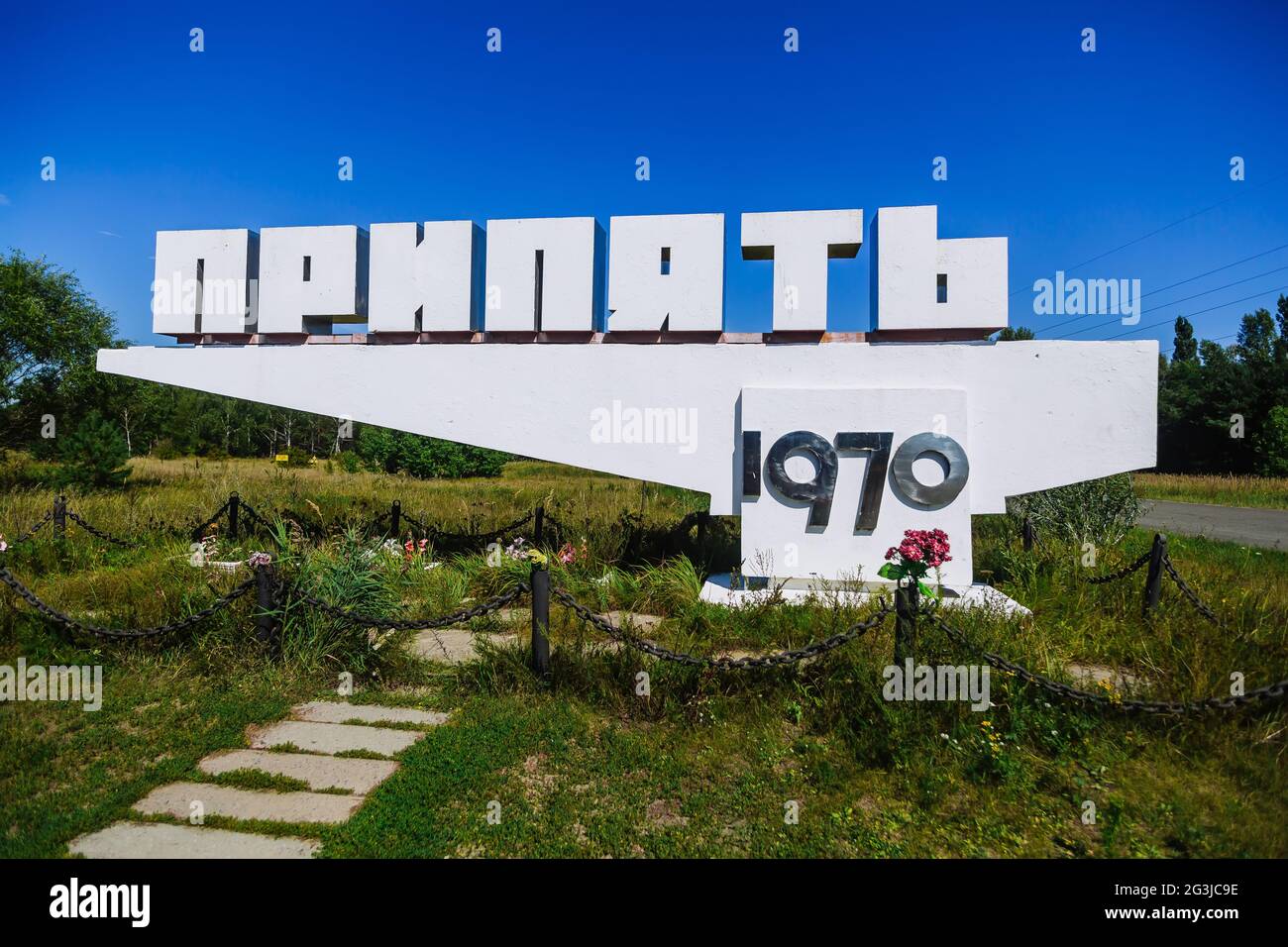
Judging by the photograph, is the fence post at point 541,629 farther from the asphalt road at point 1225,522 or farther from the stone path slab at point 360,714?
the asphalt road at point 1225,522

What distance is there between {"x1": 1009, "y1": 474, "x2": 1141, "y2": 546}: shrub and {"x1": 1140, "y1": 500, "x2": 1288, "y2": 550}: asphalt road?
152 centimetres

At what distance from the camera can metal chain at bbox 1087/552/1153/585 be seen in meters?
5.99

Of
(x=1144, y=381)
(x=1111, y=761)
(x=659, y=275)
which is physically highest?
(x=659, y=275)

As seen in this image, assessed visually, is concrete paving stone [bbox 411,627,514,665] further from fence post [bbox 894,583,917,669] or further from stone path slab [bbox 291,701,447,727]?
fence post [bbox 894,583,917,669]

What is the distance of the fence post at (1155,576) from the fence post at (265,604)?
24.4ft

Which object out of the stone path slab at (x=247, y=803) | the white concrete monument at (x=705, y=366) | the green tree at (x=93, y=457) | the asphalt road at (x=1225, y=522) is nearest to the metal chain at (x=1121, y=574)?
the white concrete monument at (x=705, y=366)

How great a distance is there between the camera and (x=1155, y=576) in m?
5.83

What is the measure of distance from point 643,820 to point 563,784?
52 cm

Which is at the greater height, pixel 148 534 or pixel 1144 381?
pixel 1144 381

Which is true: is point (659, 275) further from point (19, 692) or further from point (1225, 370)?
point (1225, 370)

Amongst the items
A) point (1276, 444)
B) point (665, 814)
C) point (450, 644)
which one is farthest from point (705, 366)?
point (1276, 444)

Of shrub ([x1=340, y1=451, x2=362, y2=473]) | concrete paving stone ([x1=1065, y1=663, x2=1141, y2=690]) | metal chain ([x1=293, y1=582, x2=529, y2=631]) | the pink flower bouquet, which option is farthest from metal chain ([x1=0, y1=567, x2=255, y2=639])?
shrub ([x1=340, y1=451, x2=362, y2=473])
